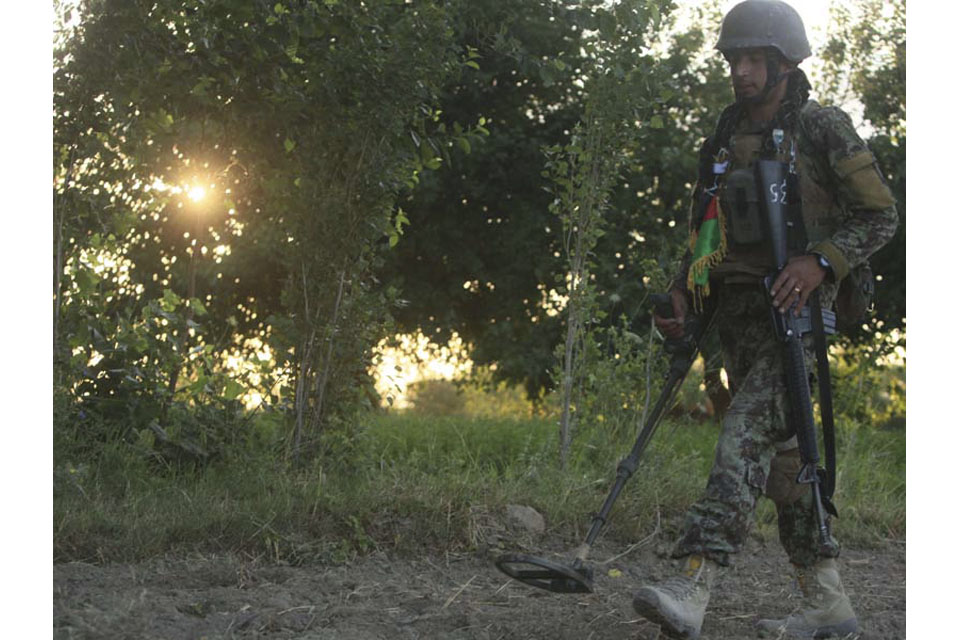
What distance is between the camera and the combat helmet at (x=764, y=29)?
12.6 ft

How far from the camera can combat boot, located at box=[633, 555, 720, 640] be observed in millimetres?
3463

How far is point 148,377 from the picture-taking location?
5605 millimetres

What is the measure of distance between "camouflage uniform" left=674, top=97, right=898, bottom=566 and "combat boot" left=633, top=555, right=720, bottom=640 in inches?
2.1

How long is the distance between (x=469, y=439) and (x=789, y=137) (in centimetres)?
458

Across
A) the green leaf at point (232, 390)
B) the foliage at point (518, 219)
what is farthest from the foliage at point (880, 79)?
the green leaf at point (232, 390)

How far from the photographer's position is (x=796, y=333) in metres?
3.74

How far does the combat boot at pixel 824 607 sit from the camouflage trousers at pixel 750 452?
2.2 inches

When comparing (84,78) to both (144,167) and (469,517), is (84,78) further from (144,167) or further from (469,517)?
(469,517)

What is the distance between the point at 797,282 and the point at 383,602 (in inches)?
74.1

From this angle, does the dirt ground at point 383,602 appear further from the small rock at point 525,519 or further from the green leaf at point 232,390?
the green leaf at point 232,390

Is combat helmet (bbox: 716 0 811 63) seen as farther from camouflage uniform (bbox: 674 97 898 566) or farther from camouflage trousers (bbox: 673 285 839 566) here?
camouflage trousers (bbox: 673 285 839 566)

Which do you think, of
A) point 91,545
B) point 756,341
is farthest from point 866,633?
point 91,545

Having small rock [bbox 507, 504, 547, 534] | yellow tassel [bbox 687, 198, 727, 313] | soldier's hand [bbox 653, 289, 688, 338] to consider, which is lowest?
small rock [bbox 507, 504, 547, 534]

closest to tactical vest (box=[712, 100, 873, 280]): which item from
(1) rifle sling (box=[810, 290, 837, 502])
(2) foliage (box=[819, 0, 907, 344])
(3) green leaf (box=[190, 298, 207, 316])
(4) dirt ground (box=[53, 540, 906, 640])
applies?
(1) rifle sling (box=[810, 290, 837, 502])
